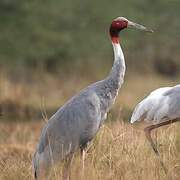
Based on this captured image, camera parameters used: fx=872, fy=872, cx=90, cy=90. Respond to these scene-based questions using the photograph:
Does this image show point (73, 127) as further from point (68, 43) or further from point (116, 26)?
point (68, 43)

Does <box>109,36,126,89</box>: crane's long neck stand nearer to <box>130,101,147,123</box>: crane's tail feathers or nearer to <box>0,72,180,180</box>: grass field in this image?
<box>0,72,180,180</box>: grass field

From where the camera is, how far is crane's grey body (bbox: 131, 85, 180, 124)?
30.8ft

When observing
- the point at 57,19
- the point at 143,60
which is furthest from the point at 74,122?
the point at 143,60

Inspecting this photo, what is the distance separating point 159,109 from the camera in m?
9.42

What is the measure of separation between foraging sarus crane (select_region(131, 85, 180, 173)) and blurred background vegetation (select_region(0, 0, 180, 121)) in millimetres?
9346

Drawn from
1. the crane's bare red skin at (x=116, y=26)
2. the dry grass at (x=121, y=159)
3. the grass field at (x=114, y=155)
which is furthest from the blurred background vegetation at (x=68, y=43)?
the crane's bare red skin at (x=116, y=26)

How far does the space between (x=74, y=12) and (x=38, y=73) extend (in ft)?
6.06

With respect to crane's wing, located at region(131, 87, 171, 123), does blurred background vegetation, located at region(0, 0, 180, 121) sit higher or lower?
lower

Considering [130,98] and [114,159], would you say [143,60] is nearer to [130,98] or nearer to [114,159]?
[130,98]

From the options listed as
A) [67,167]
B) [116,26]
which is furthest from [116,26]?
[67,167]

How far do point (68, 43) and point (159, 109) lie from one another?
513 inches

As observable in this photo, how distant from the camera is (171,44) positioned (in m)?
26.4

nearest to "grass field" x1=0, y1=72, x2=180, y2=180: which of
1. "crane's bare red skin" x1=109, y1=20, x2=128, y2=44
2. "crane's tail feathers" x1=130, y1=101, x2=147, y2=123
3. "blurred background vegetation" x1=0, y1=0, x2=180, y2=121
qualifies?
"crane's tail feathers" x1=130, y1=101, x2=147, y2=123

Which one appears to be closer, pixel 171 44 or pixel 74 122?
pixel 74 122
